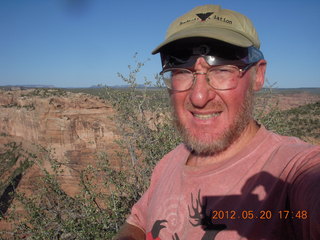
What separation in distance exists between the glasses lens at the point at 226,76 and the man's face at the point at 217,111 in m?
0.03

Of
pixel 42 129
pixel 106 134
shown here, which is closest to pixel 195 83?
pixel 106 134

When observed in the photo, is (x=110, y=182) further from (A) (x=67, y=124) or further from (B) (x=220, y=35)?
(A) (x=67, y=124)

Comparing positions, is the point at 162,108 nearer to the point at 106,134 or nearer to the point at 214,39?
the point at 214,39

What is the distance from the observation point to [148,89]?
5.98 metres

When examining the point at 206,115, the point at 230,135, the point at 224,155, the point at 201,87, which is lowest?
the point at 224,155

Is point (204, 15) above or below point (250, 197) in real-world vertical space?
above

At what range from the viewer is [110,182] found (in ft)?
15.1

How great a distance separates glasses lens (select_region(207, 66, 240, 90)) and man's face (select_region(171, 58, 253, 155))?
3 cm

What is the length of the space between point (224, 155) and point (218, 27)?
709 millimetres

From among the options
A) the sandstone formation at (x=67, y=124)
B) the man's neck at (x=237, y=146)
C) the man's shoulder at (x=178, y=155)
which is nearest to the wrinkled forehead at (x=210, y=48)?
the man's neck at (x=237, y=146)

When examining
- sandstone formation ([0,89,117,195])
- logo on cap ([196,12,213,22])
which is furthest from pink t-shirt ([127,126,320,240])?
sandstone formation ([0,89,117,195])

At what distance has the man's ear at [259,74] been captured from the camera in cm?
158

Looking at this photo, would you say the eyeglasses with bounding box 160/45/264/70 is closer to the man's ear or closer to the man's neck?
the man's ear

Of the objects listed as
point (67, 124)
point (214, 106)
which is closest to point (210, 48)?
point (214, 106)
